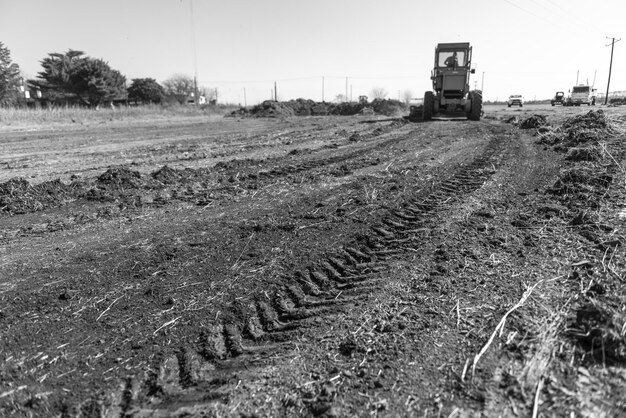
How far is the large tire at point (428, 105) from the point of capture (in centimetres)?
2381

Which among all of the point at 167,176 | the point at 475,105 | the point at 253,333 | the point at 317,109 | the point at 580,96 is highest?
the point at 580,96

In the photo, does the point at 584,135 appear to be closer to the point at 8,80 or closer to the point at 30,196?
the point at 30,196

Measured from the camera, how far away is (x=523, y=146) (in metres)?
12.0

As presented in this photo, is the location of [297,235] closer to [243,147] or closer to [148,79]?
[243,147]

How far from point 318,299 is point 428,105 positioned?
22.5 m

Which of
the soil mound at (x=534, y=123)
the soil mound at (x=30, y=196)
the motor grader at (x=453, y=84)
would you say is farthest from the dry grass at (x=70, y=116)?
the soil mound at (x=534, y=123)

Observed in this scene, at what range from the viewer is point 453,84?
2336cm

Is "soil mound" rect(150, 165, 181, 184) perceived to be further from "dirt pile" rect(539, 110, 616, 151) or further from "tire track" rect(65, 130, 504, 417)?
"dirt pile" rect(539, 110, 616, 151)

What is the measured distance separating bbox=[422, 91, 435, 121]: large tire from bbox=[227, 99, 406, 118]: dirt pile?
20.9 m

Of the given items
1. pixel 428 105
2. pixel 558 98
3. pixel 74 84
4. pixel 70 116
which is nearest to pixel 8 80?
pixel 74 84

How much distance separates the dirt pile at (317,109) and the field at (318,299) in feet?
128

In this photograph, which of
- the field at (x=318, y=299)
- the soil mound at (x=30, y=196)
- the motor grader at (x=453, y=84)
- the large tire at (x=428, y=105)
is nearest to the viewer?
the field at (x=318, y=299)

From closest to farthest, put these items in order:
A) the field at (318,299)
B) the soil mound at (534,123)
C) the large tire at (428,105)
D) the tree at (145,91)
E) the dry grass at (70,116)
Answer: the field at (318,299), the soil mound at (534,123), the large tire at (428,105), the dry grass at (70,116), the tree at (145,91)

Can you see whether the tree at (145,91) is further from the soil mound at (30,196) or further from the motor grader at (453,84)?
the soil mound at (30,196)
